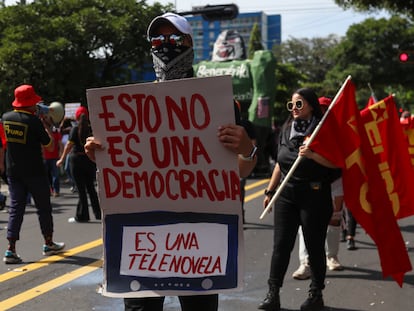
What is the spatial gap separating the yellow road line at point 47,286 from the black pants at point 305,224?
78.7 inches

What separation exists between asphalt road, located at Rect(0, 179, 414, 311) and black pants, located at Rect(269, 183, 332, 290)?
1.04 feet

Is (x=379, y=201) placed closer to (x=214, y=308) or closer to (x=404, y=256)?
(x=404, y=256)

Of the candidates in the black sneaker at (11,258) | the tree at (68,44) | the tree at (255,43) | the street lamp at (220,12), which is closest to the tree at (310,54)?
the tree at (255,43)

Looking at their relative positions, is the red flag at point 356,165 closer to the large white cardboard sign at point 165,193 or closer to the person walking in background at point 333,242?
the person walking in background at point 333,242

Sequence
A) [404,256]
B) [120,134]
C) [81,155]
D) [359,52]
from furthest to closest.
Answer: [359,52] → [81,155] → [404,256] → [120,134]

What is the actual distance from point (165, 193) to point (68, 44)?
646 inches

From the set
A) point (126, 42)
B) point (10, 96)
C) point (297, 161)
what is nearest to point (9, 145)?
point (297, 161)

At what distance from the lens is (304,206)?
4.96 m

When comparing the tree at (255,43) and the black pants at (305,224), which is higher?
the tree at (255,43)

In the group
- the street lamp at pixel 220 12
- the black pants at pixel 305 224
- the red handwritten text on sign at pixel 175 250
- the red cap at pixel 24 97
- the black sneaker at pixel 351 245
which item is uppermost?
the street lamp at pixel 220 12

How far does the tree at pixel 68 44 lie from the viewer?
58.9 feet

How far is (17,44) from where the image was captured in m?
17.8

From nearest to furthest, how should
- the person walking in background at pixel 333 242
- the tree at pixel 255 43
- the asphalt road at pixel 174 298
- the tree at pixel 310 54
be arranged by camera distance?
the asphalt road at pixel 174 298, the person walking in background at pixel 333 242, the tree at pixel 255 43, the tree at pixel 310 54

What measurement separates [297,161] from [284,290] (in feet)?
4.58
